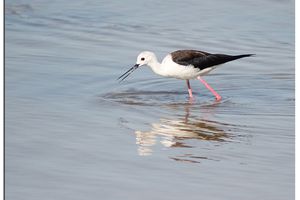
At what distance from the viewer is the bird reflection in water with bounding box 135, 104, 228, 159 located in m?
6.37

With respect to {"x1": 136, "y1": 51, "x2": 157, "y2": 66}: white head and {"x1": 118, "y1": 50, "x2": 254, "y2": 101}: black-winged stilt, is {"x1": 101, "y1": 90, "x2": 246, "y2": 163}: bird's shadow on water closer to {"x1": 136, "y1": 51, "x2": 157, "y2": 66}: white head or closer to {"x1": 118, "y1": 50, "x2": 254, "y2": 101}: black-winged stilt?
{"x1": 118, "y1": 50, "x2": 254, "y2": 101}: black-winged stilt

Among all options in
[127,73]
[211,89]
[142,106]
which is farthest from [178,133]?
[127,73]

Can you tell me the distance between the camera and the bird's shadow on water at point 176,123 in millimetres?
6434

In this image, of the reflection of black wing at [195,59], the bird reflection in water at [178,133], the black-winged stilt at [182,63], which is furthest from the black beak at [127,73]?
the bird reflection in water at [178,133]

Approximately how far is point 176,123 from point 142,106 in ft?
2.15

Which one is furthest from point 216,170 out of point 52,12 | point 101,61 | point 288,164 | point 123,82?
point 52,12

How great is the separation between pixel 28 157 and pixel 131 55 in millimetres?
3989

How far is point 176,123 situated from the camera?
7211 mm

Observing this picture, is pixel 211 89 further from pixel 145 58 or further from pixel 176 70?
pixel 145 58

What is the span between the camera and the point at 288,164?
234 inches

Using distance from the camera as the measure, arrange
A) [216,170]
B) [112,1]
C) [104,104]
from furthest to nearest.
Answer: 1. [112,1]
2. [104,104]
3. [216,170]

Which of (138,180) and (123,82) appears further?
(123,82)

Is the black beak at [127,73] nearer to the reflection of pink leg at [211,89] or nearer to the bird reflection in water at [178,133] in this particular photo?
the reflection of pink leg at [211,89]

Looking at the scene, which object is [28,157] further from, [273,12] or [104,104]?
[273,12]
